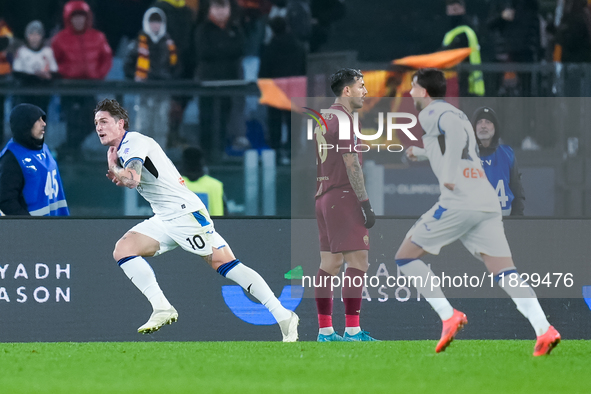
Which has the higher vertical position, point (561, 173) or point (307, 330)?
point (561, 173)

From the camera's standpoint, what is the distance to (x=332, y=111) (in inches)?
321

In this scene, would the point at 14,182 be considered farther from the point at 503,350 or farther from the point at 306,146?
the point at 503,350

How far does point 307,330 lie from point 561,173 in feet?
11.5

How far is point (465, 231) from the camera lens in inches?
→ 278

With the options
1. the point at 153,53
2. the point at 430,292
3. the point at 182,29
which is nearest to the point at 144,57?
the point at 153,53

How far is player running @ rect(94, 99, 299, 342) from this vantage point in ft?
25.1

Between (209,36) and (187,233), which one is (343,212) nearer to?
(187,233)

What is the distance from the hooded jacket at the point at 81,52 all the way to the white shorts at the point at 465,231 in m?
6.17

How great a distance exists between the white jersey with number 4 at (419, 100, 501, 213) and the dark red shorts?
3.73 feet

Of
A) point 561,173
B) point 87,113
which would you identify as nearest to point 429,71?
point 561,173

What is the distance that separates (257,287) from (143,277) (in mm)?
880

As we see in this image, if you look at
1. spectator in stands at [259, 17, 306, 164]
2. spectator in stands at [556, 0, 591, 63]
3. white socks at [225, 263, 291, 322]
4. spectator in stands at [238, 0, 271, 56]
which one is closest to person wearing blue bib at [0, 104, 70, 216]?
white socks at [225, 263, 291, 322]

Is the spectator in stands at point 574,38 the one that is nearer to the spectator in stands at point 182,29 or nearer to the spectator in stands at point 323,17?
the spectator in stands at point 323,17

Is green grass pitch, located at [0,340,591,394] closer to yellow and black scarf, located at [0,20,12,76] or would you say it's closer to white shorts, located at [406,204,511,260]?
white shorts, located at [406,204,511,260]
